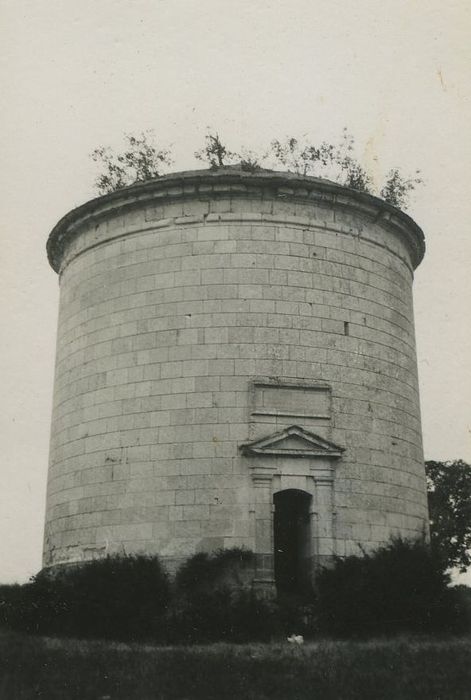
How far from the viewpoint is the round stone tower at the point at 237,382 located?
54.7 ft

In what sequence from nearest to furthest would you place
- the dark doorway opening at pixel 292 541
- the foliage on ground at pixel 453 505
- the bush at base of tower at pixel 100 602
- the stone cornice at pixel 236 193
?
the bush at base of tower at pixel 100 602, the dark doorway opening at pixel 292 541, the stone cornice at pixel 236 193, the foliage on ground at pixel 453 505

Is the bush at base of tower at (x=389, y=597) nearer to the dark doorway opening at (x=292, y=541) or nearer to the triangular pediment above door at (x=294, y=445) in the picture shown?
the dark doorway opening at (x=292, y=541)

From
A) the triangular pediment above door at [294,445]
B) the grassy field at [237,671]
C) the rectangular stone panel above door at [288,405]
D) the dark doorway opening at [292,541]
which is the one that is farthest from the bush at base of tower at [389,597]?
the rectangular stone panel above door at [288,405]

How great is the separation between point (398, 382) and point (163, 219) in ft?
21.4

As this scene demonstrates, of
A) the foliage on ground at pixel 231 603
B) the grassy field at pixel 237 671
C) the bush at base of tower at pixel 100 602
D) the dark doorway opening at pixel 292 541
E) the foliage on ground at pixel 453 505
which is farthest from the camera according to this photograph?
the foliage on ground at pixel 453 505

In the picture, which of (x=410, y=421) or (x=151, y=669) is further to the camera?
(x=410, y=421)

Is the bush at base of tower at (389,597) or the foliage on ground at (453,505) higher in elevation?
the foliage on ground at (453,505)

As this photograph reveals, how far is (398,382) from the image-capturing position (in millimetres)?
19109

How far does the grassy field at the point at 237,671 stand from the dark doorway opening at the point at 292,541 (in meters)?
2.97

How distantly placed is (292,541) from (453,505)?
2206cm

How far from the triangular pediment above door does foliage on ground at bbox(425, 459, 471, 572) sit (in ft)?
65.4

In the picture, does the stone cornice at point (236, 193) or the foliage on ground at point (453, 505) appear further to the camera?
the foliage on ground at point (453, 505)

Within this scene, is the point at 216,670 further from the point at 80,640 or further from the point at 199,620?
the point at 80,640

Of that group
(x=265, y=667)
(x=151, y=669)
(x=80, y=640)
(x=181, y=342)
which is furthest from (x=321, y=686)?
(x=181, y=342)
